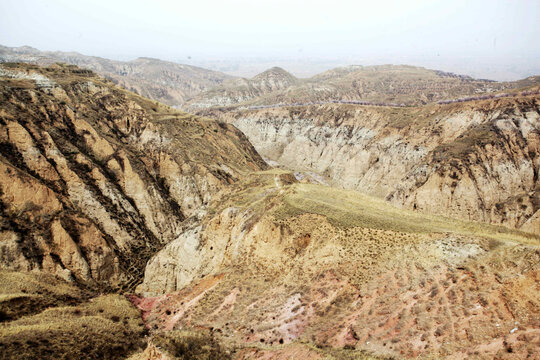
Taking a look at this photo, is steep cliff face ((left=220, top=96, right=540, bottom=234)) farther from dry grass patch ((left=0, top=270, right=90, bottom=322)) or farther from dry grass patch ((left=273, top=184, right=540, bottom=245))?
dry grass patch ((left=0, top=270, right=90, bottom=322))

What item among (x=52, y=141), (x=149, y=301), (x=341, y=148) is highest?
(x=52, y=141)

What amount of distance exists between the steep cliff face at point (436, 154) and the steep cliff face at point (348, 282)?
31.6 m

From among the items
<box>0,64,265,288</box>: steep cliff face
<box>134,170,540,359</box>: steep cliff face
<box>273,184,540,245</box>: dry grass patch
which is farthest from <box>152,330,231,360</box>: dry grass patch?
<box>0,64,265,288</box>: steep cliff face

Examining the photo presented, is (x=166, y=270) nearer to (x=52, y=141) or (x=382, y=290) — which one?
(x=382, y=290)

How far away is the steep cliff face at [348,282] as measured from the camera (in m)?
12.8

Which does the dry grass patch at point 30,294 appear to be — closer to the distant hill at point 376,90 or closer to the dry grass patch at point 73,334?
the dry grass patch at point 73,334

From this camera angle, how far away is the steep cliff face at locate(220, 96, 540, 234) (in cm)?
5147

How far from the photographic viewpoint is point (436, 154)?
57.8 metres

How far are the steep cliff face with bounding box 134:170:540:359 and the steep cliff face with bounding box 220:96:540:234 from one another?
31.6 meters

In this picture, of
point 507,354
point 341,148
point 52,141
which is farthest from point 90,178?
point 341,148

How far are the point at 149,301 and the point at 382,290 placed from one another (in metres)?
19.7

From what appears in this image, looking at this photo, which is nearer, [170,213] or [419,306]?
[419,306]

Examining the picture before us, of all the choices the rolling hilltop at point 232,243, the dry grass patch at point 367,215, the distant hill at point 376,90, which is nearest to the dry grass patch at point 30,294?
the rolling hilltop at point 232,243

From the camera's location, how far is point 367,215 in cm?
2255
